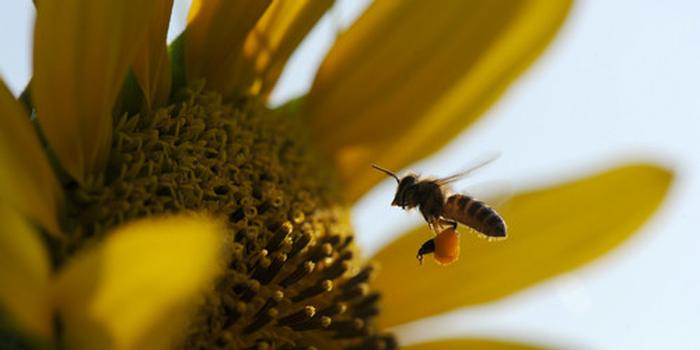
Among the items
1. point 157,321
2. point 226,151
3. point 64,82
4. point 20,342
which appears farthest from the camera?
point 226,151

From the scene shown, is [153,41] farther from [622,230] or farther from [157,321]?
[622,230]

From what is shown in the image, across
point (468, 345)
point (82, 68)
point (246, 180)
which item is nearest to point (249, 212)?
point (246, 180)

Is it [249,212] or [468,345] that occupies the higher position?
[249,212]

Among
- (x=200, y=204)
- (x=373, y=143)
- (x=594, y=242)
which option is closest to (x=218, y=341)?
(x=200, y=204)

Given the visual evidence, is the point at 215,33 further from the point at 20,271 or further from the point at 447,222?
the point at 20,271

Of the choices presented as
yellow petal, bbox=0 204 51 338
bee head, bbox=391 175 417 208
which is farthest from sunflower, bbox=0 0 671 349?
bee head, bbox=391 175 417 208

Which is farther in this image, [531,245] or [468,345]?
[531,245]
